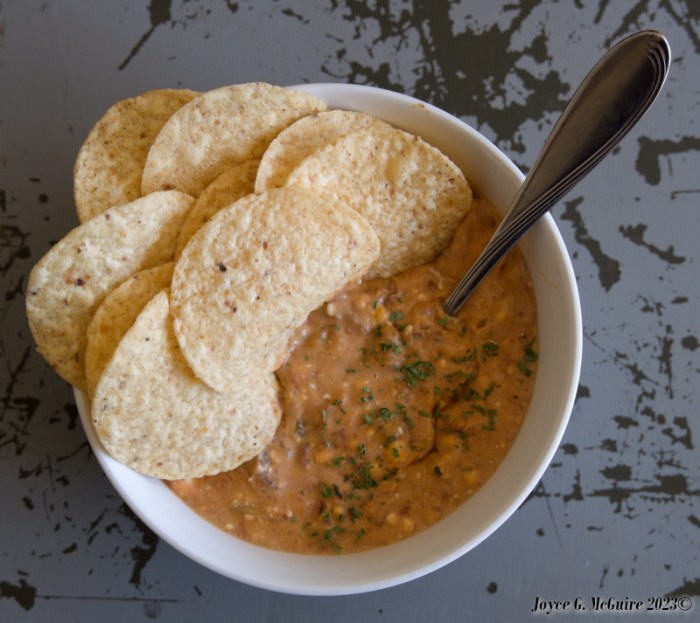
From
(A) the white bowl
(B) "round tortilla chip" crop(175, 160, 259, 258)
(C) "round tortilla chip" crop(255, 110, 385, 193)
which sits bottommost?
(A) the white bowl

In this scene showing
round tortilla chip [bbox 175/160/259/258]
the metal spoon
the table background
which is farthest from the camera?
the table background

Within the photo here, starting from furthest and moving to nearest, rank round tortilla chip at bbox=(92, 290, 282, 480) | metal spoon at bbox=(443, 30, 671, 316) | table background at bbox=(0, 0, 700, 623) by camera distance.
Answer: table background at bbox=(0, 0, 700, 623)
round tortilla chip at bbox=(92, 290, 282, 480)
metal spoon at bbox=(443, 30, 671, 316)

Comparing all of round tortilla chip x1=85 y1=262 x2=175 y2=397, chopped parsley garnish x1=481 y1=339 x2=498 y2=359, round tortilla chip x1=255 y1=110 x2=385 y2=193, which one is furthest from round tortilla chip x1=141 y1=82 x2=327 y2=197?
chopped parsley garnish x1=481 y1=339 x2=498 y2=359

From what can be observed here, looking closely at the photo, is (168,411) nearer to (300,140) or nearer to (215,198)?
(215,198)

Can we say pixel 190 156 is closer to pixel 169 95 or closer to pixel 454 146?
pixel 169 95

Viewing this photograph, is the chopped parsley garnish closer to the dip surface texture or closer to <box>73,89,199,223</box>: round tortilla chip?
the dip surface texture
